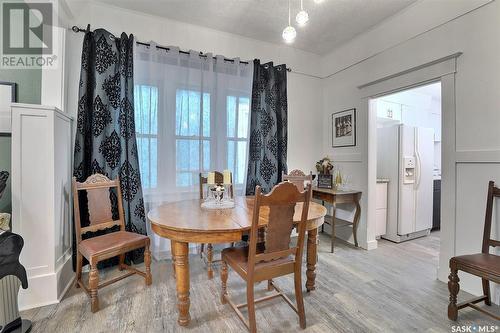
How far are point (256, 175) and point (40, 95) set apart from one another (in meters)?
2.45

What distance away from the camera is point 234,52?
327 centimetres

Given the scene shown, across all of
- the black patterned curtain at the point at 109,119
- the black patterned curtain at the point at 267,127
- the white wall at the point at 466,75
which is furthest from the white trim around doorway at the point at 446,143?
the black patterned curtain at the point at 109,119

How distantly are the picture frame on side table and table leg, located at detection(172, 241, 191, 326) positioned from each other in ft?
5.98

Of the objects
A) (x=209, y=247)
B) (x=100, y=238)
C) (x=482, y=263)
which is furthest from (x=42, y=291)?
(x=482, y=263)

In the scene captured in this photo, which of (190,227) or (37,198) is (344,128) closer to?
(190,227)

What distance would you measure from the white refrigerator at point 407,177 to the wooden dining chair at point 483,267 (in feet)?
5.24

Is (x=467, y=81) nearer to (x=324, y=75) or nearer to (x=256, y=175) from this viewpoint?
(x=324, y=75)

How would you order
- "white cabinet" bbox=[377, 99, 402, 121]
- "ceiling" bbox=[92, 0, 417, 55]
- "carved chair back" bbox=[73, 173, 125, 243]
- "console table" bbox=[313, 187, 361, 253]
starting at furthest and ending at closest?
"white cabinet" bbox=[377, 99, 402, 121]
"console table" bbox=[313, 187, 361, 253]
"ceiling" bbox=[92, 0, 417, 55]
"carved chair back" bbox=[73, 173, 125, 243]

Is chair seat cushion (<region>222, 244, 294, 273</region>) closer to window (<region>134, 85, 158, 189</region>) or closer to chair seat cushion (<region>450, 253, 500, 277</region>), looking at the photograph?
chair seat cushion (<region>450, 253, 500, 277</region>)

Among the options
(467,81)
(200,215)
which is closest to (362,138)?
(467,81)

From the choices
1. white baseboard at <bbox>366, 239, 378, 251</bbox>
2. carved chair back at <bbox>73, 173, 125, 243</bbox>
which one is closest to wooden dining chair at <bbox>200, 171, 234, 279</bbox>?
carved chair back at <bbox>73, 173, 125, 243</bbox>

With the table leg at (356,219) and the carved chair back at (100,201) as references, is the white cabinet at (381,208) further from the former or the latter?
the carved chair back at (100,201)

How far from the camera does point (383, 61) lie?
116 inches

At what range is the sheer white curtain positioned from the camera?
2.74m
